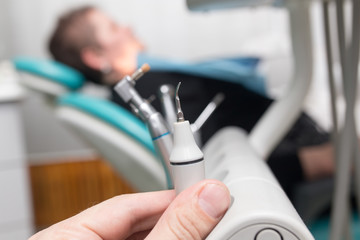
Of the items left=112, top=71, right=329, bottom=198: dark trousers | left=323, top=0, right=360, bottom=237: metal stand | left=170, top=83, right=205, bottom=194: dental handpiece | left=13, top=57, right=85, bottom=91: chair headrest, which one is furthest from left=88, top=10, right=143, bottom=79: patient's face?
left=170, top=83, right=205, bottom=194: dental handpiece

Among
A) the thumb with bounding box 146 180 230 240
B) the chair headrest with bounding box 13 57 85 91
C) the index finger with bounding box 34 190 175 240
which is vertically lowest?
the index finger with bounding box 34 190 175 240

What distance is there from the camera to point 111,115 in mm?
1131

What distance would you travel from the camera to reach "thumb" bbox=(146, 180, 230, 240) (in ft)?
1.17

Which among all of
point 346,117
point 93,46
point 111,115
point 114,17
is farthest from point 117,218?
point 114,17

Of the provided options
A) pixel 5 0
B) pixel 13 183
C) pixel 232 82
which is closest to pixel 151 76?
pixel 232 82

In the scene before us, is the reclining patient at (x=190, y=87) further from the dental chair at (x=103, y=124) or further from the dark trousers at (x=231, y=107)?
the dental chair at (x=103, y=124)

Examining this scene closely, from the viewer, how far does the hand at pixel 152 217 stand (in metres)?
0.36

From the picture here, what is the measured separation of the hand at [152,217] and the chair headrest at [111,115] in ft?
2.06

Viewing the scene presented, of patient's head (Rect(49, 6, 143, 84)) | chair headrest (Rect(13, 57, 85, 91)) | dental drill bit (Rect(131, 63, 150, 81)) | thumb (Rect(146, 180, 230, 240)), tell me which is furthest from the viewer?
patient's head (Rect(49, 6, 143, 84))

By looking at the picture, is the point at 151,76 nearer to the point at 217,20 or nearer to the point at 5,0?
the point at 217,20

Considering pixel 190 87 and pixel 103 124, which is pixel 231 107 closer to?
pixel 190 87

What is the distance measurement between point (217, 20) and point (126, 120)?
4.28 ft

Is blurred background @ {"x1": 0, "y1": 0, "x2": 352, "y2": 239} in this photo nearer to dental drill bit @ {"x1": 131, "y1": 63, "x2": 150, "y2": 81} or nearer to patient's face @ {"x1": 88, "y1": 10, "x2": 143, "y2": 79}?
patient's face @ {"x1": 88, "y1": 10, "x2": 143, "y2": 79}

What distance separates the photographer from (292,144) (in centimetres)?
140
